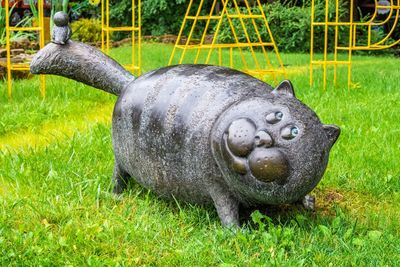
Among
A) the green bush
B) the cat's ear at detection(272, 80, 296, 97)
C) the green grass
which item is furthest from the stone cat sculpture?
the green bush

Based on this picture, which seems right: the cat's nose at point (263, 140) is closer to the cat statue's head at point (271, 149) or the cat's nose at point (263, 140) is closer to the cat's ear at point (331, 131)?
the cat statue's head at point (271, 149)

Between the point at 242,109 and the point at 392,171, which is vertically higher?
the point at 242,109

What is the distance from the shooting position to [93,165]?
428 centimetres

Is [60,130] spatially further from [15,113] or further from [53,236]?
[53,236]

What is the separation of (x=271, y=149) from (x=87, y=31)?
1157cm

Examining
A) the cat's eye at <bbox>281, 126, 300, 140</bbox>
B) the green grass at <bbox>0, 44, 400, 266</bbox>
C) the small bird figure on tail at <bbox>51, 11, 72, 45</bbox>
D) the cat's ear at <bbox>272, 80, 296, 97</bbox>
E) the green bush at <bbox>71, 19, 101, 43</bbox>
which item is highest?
the small bird figure on tail at <bbox>51, 11, 72, 45</bbox>

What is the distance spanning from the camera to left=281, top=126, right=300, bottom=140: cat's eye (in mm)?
2859

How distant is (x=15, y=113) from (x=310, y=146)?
377 centimetres

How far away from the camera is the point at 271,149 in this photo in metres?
2.85

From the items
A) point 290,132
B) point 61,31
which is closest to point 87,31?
point 61,31

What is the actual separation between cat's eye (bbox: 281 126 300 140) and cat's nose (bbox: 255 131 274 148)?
2.3 inches

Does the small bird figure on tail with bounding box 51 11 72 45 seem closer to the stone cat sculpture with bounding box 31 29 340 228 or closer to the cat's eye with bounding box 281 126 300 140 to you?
the stone cat sculpture with bounding box 31 29 340 228

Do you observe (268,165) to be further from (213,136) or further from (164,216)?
(164,216)

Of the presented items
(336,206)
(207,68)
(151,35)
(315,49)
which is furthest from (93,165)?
(151,35)
